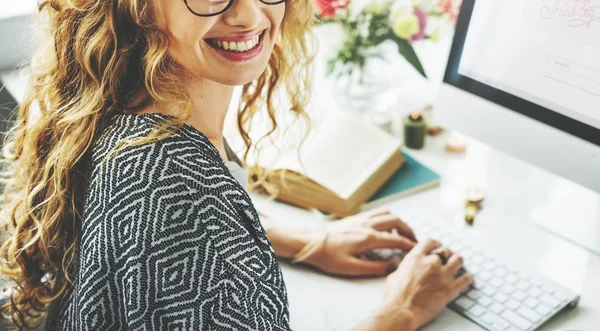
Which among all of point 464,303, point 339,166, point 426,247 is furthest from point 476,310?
point 339,166

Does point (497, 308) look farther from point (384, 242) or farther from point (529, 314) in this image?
point (384, 242)

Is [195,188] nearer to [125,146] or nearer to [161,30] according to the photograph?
[125,146]

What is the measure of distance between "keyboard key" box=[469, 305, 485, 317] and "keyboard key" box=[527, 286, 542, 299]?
0.08 metres

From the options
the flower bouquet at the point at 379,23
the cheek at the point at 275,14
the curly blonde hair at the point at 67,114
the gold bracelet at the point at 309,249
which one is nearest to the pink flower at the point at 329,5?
the flower bouquet at the point at 379,23

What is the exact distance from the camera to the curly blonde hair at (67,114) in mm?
769

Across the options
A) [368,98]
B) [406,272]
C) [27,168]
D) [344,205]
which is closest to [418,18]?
[368,98]

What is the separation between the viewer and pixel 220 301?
668 millimetres

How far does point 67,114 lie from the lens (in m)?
0.80

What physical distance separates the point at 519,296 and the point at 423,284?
0.45 feet

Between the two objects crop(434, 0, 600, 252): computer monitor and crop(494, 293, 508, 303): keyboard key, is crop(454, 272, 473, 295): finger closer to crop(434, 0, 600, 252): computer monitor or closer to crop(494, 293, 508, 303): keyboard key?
crop(494, 293, 508, 303): keyboard key

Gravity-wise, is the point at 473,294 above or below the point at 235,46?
below

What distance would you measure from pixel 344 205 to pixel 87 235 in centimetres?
48

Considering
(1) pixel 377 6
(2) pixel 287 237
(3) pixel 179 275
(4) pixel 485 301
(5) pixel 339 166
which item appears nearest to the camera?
(3) pixel 179 275

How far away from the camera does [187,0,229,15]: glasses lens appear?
0.74m
